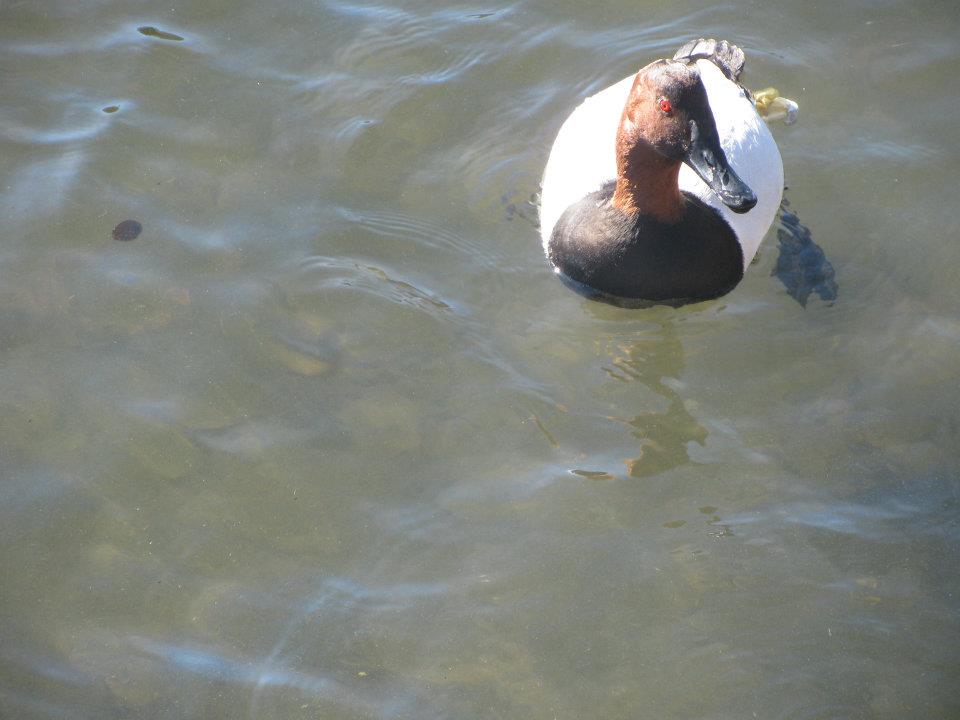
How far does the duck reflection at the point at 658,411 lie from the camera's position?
13.9ft

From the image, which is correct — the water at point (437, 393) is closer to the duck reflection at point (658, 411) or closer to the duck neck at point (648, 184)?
the duck reflection at point (658, 411)

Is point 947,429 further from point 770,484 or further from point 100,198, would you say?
point 100,198

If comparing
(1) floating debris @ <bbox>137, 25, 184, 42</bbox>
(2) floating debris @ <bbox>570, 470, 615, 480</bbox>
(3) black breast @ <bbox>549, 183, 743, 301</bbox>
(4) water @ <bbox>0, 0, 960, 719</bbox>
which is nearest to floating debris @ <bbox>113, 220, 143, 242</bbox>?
(4) water @ <bbox>0, 0, 960, 719</bbox>

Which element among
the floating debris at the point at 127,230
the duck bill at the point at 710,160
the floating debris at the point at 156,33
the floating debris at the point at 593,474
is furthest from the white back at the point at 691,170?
the floating debris at the point at 156,33

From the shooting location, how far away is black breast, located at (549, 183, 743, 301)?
15.1ft

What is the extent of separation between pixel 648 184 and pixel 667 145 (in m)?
0.24

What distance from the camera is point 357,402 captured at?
4.38m

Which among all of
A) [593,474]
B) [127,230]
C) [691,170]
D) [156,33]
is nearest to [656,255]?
[691,170]

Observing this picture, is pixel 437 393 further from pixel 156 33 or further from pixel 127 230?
pixel 156 33

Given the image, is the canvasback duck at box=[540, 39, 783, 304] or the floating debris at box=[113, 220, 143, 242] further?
the floating debris at box=[113, 220, 143, 242]

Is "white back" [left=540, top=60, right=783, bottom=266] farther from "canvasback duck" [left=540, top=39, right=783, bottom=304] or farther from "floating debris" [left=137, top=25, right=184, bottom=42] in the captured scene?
"floating debris" [left=137, top=25, right=184, bottom=42]

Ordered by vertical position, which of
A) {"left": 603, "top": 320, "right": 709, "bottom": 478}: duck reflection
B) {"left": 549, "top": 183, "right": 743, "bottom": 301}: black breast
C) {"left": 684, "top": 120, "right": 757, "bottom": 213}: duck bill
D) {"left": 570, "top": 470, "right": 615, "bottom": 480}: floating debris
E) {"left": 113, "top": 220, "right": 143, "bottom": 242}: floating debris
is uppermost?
{"left": 684, "top": 120, "right": 757, "bottom": 213}: duck bill

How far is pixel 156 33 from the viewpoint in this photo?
6.17 meters

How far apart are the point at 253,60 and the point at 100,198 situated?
4.48 feet
